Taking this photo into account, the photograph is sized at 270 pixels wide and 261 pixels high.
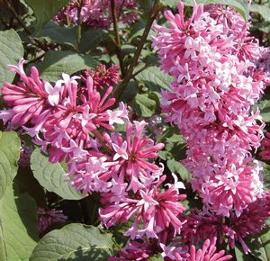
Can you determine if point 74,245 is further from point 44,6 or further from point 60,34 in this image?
point 60,34

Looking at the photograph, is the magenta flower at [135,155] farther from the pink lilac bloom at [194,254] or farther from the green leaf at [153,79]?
the green leaf at [153,79]

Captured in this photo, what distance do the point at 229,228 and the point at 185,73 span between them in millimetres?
609

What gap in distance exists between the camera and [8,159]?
1.70 metres

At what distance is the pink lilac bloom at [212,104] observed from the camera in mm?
1594

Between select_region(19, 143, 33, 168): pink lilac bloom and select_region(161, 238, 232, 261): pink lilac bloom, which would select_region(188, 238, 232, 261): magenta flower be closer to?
select_region(161, 238, 232, 261): pink lilac bloom

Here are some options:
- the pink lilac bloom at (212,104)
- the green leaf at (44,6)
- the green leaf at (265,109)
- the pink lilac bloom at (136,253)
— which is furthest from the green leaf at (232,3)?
the green leaf at (265,109)

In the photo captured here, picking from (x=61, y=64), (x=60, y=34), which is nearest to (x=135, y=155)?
(x=61, y=64)

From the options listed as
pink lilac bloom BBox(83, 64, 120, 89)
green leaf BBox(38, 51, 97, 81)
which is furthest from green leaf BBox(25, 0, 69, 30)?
pink lilac bloom BBox(83, 64, 120, 89)

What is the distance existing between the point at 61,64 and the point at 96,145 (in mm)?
738

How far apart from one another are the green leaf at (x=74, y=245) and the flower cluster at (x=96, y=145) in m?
0.34

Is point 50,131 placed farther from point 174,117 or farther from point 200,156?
point 200,156

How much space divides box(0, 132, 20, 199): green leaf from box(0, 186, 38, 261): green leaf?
0.31 m

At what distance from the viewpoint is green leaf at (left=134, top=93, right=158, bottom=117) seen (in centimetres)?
236

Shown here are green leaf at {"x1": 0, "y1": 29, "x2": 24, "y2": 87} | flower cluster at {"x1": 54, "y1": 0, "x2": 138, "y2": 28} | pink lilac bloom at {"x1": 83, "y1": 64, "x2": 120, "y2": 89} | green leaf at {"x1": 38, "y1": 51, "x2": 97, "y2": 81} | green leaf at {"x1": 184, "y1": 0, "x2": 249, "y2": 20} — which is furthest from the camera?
flower cluster at {"x1": 54, "y1": 0, "x2": 138, "y2": 28}
